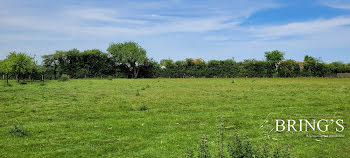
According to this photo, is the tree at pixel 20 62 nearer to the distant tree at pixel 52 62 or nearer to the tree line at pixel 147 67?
the tree line at pixel 147 67

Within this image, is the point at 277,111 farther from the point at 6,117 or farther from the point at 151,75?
the point at 151,75

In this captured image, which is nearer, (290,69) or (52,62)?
(290,69)

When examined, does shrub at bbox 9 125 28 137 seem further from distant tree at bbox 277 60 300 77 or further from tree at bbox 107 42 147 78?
tree at bbox 107 42 147 78

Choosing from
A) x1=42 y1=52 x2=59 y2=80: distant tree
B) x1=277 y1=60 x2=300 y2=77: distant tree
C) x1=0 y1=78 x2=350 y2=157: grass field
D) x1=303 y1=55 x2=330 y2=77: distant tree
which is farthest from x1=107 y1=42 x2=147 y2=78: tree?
x1=0 y1=78 x2=350 y2=157: grass field

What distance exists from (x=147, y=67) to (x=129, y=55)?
5.88 m

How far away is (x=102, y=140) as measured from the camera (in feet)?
24.4

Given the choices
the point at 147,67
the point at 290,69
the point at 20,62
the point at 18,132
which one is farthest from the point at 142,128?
the point at 147,67

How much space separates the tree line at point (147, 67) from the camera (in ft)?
169

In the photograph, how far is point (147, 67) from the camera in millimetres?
63906

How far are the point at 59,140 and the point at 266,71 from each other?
49.9 m

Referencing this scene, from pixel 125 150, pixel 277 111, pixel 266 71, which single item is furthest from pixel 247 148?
pixel 266 71

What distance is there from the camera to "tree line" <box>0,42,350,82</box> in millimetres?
51469

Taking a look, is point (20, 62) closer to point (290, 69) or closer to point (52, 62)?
point (52, 62)

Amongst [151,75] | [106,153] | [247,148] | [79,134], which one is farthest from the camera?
[151,75]
